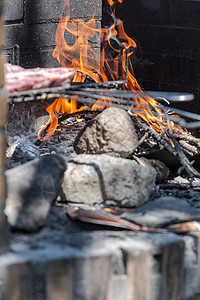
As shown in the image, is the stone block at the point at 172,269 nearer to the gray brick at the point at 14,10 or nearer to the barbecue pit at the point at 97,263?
the barbecue pit at the point at 97,263

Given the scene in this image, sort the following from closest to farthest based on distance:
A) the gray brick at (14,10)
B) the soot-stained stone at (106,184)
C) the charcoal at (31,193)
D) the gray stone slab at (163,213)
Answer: the charcoal at (31,193) → the gray stone slab at (163,213) → the soot-stained stone at (106,184) → the gray brick at (14,10)

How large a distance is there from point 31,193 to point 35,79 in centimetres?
60

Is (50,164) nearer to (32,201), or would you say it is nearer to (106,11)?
(32,201)

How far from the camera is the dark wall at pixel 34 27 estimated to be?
14.6 feet

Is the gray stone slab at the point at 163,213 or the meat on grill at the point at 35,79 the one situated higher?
the meat on grill at the point at 35,79

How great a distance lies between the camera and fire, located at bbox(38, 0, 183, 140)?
4.82 m

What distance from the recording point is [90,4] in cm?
497

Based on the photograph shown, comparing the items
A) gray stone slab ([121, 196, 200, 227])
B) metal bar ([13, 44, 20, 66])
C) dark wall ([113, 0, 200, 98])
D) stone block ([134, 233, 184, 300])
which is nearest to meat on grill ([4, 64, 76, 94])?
gray stone slab ([121, 196, 200, 227])

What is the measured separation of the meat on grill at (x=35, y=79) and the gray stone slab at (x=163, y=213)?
0.81 meters

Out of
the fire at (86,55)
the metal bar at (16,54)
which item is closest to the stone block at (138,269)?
the fire at (86,55)

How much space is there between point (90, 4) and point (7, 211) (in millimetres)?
2750

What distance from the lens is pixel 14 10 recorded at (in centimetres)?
443

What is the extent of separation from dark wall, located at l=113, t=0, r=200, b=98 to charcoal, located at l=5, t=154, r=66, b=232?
234 cm

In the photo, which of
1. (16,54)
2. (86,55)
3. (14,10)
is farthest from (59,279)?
(86,55)
